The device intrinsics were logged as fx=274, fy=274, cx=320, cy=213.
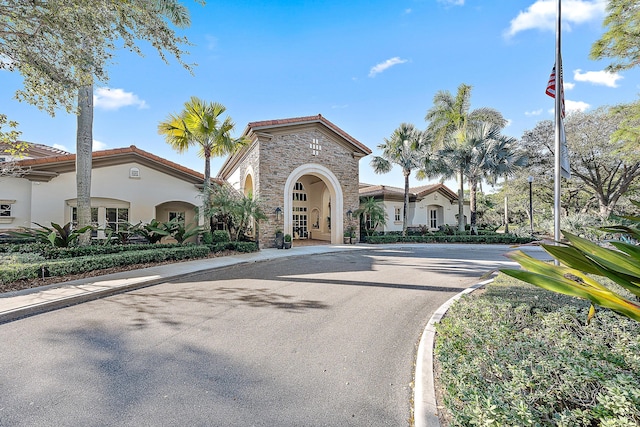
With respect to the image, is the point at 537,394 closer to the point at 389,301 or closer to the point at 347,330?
the point at 347,330

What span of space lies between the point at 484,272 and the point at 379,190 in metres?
14.8

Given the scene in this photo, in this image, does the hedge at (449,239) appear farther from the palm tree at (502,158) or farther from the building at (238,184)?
the palm tree at (502,158)

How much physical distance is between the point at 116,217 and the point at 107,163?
274cm

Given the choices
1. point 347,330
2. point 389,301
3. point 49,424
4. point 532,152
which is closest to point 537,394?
point 347,330

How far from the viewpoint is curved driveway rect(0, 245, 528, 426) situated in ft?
8.85

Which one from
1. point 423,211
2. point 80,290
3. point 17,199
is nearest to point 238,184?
point 17,199

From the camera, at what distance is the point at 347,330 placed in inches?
184

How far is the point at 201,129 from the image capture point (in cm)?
1298

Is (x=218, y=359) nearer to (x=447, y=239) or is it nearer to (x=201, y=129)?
(x=201, y=129)

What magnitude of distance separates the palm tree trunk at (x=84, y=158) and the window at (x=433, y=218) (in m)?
25.2

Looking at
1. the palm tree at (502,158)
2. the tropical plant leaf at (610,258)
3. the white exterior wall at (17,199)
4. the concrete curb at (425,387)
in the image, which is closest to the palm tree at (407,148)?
the palm tree at (502,158)

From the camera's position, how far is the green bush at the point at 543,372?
1.67 m

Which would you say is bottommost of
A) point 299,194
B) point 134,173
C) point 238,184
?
point 299,194

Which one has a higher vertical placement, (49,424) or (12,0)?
(12,0)
